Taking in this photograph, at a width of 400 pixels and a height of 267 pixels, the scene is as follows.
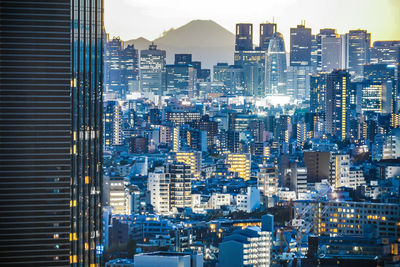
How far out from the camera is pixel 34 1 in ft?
45.3

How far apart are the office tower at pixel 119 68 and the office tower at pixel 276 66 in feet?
25.2

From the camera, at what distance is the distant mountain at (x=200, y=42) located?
47.1m

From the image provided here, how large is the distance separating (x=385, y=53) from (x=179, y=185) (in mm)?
22894

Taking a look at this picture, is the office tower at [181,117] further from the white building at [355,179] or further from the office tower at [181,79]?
the white building at [355,179]

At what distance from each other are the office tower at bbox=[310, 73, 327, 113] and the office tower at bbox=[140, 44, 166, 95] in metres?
8.40

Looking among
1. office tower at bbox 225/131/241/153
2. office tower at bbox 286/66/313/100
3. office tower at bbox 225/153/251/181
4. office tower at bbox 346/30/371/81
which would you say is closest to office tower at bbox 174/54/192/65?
office tower at bbox 286/66/313/100

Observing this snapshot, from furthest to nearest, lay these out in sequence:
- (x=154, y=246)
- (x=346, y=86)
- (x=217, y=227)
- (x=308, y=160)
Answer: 1. (x=346, y=86)
2. (x=308, y=160)
3. (x=217, y=227)
4. (x=154, y=246)

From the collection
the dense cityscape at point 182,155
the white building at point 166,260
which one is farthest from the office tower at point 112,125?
the white building at point 166,260

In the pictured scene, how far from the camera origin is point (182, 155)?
32.1 m

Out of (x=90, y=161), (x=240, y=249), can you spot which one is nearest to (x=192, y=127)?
(x=240, y=249)

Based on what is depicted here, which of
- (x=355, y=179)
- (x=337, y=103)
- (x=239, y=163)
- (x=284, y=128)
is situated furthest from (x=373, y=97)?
(x=355, y=179)

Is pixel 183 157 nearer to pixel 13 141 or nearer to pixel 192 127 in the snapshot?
pixel 192 127

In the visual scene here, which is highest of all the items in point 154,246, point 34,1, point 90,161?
point 34,1

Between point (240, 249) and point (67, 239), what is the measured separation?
13.9 ft
